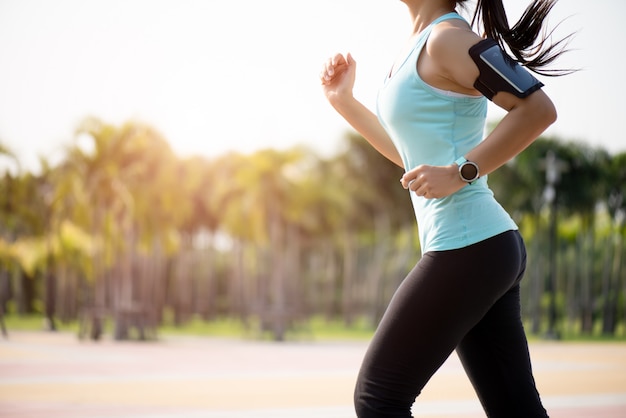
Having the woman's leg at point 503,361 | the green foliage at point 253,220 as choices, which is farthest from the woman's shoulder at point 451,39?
the green foliage at point 253,220

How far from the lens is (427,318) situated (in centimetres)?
200

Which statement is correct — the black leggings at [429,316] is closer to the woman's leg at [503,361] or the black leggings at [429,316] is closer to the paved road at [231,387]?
the woman's leg at [503,361]

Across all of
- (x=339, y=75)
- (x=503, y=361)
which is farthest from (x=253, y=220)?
(x=503, y=361)

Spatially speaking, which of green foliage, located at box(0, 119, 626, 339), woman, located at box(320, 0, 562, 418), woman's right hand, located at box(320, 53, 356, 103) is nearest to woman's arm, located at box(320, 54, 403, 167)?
woman's right hand, located at box(320, 53, 356, 103)

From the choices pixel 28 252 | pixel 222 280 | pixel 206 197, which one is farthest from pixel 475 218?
pixel 222 280

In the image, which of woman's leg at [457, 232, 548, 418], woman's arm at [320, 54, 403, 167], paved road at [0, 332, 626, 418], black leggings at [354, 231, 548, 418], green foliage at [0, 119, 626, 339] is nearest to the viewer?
black leggings at [354, 231, 548, 418]

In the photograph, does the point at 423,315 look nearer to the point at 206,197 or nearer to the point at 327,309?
the point at 206,197

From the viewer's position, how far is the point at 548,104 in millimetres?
2018

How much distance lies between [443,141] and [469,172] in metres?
0.13

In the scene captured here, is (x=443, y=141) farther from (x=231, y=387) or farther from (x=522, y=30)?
(x=231, y=387)

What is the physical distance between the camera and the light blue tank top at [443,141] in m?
2.07

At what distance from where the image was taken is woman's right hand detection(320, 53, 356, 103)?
103 inches

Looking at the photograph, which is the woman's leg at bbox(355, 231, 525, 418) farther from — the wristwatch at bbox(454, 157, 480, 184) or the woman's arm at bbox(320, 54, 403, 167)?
the woman's arm at bbox(320, 54, 403, 167)

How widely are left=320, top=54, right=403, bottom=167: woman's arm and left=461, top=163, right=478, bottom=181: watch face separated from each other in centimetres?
53
